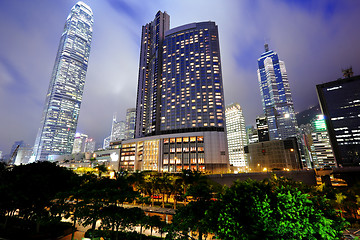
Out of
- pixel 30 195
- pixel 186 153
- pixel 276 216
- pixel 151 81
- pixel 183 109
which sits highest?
pixel 151 81

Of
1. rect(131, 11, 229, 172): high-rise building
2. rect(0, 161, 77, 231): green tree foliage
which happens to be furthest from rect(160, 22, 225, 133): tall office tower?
rect(0, 161, 77, 231): green tree foliage

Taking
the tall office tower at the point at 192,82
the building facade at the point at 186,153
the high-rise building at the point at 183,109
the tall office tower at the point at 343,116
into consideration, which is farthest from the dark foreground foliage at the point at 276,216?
the tall office tower at the point at 343,116

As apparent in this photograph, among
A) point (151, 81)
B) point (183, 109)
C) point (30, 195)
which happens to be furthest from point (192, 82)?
point (30, 195)

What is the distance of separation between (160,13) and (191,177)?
205255mm

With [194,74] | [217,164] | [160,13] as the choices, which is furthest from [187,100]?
[160,13]

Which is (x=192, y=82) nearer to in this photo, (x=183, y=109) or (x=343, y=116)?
(x=183, y=109)

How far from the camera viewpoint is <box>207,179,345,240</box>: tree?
1113 centimetres

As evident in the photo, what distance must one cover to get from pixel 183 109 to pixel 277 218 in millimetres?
136637

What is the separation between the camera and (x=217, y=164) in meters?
120

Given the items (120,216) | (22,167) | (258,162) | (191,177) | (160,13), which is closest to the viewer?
(120,216)

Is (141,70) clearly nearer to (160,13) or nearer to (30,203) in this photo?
(160,13)

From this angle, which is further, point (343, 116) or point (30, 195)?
point (343, 116)

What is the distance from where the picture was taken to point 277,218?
1209cm

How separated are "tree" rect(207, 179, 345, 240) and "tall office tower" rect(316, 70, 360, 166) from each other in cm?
17778
